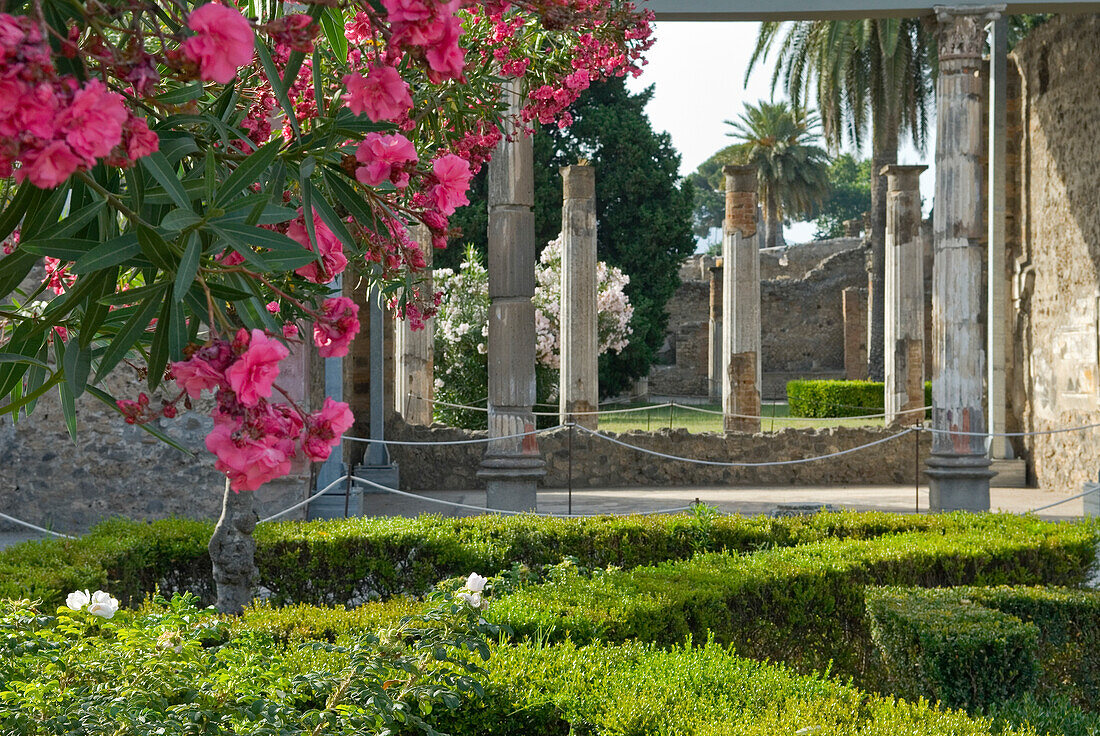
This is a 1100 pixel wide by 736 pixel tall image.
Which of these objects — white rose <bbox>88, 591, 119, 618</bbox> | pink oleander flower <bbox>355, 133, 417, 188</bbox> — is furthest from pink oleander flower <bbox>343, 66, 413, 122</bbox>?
white rose <bbox>88, 591, 119, 618</bbox>

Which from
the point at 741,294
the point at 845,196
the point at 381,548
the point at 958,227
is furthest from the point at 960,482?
the point at 845,196

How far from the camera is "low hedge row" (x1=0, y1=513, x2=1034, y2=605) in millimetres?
4938

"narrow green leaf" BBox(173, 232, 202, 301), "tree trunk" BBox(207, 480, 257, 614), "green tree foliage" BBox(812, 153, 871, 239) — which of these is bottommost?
"tree trunk" BBox(207, 480, 257, 614)

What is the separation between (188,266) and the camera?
1.24 metres

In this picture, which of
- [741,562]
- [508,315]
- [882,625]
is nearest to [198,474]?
[508,315]

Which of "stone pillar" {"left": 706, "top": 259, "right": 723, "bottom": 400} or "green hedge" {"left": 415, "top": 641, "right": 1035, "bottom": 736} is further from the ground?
"stone pillar" {"left": 706, "top": 259, "right": 723, "bottom": 400}

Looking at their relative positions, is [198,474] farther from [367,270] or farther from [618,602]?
[367,270]

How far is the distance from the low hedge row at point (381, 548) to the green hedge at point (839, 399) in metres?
16.5

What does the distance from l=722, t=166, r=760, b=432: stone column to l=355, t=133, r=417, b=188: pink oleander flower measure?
14600 millimetres

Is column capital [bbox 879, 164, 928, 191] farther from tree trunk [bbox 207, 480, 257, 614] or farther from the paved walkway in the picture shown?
tree trunk [bbox 207, 480, 257, 614]

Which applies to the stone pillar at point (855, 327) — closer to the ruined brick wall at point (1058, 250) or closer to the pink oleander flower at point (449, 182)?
the ruined brick wall at point (1058, 250)

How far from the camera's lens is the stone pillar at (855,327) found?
97.2 feet

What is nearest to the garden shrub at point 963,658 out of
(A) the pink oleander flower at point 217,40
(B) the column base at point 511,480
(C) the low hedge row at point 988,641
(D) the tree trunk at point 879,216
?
(C) the low hedge row at point 988,641

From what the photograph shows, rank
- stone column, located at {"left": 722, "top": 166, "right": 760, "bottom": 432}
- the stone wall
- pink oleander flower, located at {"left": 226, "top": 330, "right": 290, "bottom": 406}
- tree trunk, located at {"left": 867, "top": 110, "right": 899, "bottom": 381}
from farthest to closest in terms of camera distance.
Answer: tree trunk, located at {"left": 867, "top": 110, "right": 899, "bottom": 381} → stone column, located at {"left": 722, "top": 166, "right": 760, "bottom": 432} → the stone wall → pink oleander flower, located at {"left": 226, "top": 330, "right": 290, "bottom": 406}
